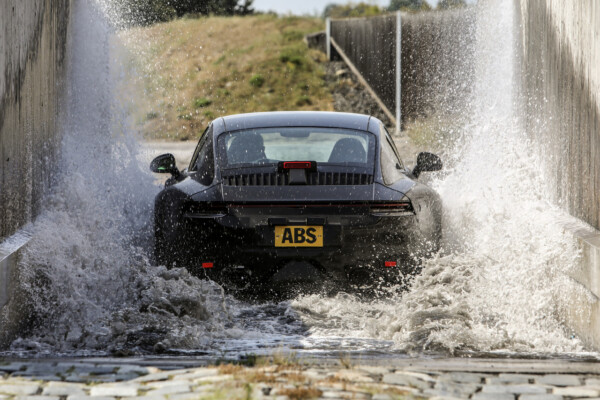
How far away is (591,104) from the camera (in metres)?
7.27

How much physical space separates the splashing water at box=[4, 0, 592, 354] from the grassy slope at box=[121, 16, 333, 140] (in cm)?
2080

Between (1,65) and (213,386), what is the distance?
10.3 feet

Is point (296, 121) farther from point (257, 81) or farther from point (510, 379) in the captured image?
point (257, 81)

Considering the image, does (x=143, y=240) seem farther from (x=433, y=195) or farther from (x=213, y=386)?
(x=213, y=386)

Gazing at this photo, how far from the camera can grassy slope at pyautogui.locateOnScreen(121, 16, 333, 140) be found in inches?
1330

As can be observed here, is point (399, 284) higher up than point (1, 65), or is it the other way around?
point (1, 65)

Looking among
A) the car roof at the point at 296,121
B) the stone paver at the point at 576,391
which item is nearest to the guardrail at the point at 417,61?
the car roof at the point at 296,121

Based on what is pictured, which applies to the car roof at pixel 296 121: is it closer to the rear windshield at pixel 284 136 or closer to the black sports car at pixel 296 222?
the rear windshield at pixel 284 136

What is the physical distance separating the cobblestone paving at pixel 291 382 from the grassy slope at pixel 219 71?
80.3 ft

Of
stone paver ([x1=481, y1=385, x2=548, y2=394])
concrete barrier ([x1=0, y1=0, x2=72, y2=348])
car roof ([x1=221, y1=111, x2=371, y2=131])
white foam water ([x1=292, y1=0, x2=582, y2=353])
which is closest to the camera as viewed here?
stone paver ([x1=481, y1=385, x2=548, y2=394])

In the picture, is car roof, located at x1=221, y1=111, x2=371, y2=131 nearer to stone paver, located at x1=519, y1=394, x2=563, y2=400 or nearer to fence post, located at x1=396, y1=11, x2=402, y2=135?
stone paver, located at x1=519, y1=394, x2=563, y2=400

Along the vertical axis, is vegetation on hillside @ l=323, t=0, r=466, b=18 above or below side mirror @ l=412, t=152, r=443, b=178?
above

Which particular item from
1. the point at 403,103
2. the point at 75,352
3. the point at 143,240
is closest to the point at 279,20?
the point at 403,103

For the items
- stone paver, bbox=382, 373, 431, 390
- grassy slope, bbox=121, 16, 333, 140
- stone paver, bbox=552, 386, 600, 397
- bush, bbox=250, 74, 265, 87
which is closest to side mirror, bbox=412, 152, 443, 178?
stone paver, bbox=382, 373, 431, 390
